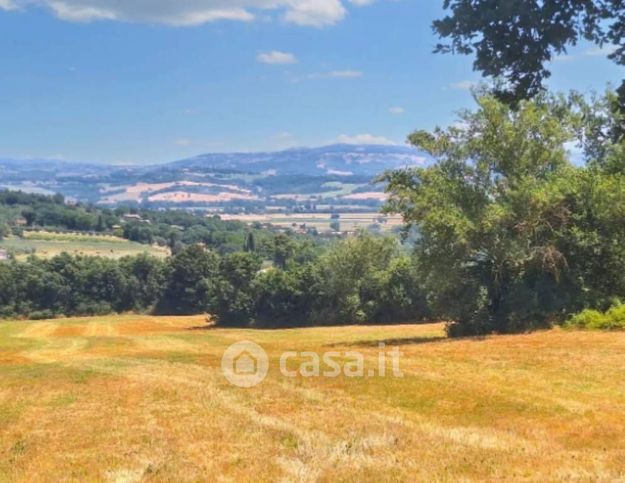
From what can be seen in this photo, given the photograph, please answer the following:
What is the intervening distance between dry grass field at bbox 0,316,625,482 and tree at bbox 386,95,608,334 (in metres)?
7.89

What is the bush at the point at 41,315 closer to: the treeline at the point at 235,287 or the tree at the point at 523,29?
the treeline at the point at 235,287

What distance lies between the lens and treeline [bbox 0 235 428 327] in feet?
235

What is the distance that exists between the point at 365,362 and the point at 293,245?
119792mm

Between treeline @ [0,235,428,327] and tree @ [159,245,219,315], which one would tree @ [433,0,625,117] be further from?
tree @ [159,245,219,315]

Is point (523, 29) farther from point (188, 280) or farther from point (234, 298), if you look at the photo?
point (188, 280)


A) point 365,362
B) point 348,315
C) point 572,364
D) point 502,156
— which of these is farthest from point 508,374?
point 348,315

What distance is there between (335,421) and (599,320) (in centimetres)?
1821

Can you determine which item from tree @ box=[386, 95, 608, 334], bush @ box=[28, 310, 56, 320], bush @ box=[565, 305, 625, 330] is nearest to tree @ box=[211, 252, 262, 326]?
bush @ box=[28, 310, 56, 320]

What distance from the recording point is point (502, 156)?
107 ft

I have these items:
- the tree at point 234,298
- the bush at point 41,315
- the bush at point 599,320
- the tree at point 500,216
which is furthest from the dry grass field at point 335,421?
the bush at point 41,315

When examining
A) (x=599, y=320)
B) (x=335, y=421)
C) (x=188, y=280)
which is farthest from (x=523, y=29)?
(x=188, y=280)

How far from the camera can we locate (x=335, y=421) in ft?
47.0

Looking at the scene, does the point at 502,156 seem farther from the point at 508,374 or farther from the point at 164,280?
the point at 164,280

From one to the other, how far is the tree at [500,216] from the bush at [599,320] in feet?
5.12
